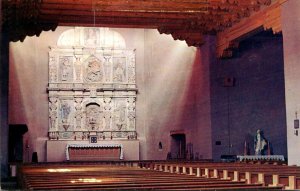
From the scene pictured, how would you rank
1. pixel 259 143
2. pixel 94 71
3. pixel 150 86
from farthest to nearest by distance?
pixel 150 86
pixel 94 71
pixel 259 143

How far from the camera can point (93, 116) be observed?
2250 cm

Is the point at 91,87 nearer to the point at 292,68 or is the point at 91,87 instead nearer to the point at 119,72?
the point at 119,72

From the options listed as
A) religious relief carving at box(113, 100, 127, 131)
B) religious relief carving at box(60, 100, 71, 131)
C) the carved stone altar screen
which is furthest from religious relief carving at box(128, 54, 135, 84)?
religious relief carving at box(60, 100, 71, 131)

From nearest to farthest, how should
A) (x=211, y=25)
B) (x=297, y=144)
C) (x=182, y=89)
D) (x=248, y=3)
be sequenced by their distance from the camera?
(x=297, y=144) < (x=248, y=3) < (x=211, y=25) < (x=182, y=89)

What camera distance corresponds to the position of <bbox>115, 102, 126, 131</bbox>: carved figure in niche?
22.6 m

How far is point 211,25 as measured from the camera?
17562mm

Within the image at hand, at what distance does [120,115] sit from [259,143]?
756 cm

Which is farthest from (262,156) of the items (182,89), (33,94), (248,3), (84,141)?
(33,94)

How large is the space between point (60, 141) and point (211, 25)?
802 cm

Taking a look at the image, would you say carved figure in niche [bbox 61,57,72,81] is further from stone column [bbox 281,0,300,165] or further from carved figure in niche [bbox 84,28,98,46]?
stone column [bbox 281,0,300,165]

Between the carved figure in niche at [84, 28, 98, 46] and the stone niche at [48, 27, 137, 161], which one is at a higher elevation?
the carved figure in niche at [84, 28, 98, 46]

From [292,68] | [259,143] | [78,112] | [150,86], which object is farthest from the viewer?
[150,86]

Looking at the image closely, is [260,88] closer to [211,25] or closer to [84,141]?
[211,25]

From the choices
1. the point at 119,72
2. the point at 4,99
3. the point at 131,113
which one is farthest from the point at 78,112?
the point at 4,99
